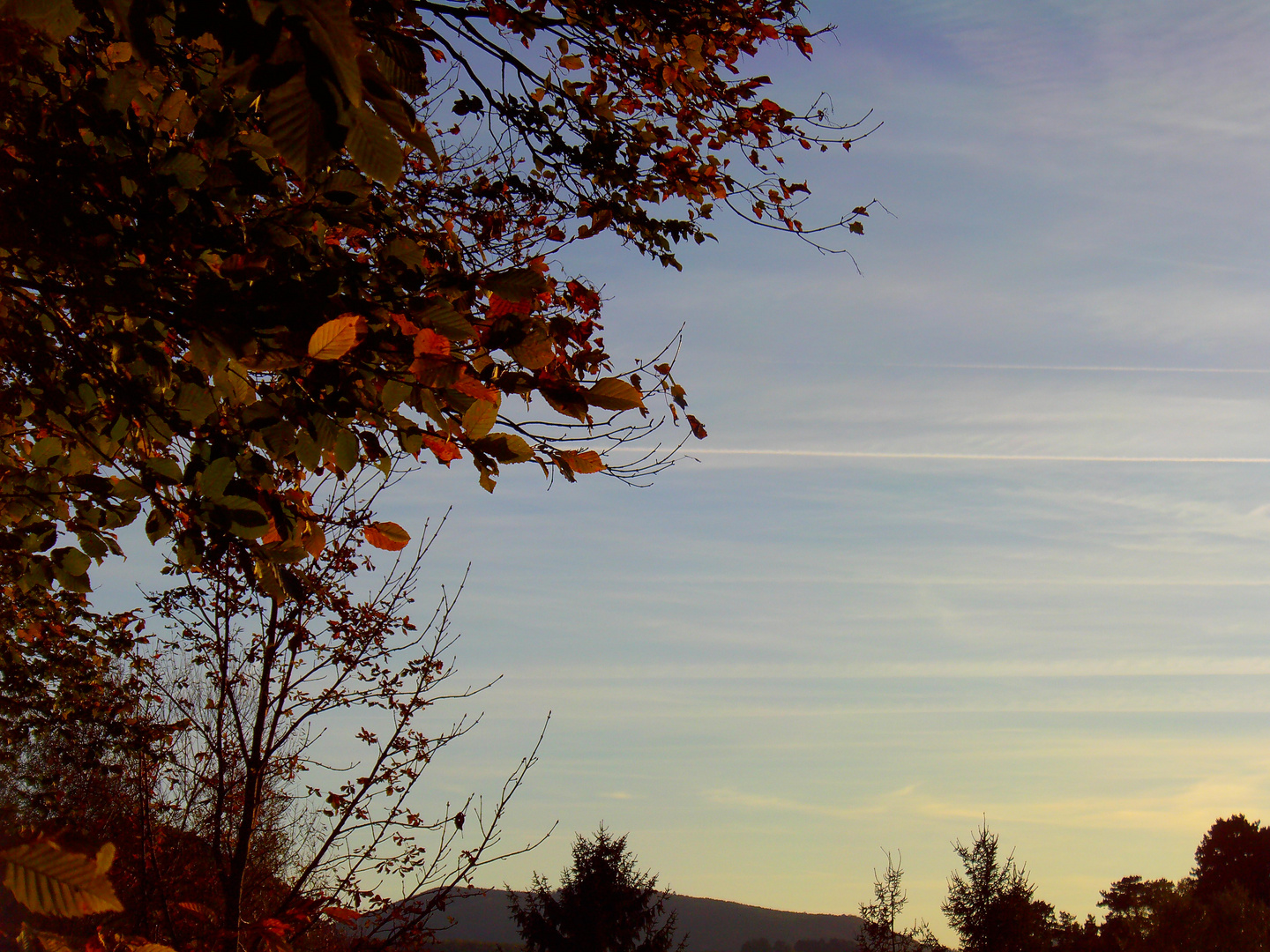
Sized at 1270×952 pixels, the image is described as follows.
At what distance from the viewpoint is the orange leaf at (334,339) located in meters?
2.17

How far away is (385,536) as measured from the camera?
2740mm

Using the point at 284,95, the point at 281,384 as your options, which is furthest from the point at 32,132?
the point at 284,95

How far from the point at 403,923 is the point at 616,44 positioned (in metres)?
6.28

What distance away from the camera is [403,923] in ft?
21.5

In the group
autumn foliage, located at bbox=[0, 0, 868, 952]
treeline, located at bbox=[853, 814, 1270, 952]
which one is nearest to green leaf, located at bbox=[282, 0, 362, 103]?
autumn foliage, located at bbox=[0, 0, 868, 952]

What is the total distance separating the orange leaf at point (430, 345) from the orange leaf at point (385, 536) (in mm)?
584

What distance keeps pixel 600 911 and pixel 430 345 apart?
34.6 metres

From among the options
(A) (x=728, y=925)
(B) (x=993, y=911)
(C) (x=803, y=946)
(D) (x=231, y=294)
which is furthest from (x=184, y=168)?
(A) (x=728, y=925)

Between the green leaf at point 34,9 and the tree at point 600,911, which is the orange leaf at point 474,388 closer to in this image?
the green leaf at point 34,9

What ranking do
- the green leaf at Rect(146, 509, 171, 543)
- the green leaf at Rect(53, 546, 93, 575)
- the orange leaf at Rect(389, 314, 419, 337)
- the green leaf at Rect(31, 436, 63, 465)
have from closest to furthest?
the orange leaf at Rect(389, 314, 419, 337), the green leaf at Rect(146, 509, 171, 543), the green leaf at Rect(31, 436, 63, 465), the green leaf at Rect(53, 546, 93, 575)

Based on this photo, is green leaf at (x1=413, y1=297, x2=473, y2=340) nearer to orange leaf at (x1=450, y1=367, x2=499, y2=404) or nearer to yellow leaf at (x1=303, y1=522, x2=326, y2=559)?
orange leaf at (x1=450, y1=367, x2=499, y2=404)

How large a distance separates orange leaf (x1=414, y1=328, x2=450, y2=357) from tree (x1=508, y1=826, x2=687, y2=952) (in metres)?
33.8

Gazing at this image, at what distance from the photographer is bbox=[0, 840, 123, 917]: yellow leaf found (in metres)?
1.22

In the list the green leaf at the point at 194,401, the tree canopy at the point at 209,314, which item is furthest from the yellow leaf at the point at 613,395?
the green leaf at the point at 194,401
